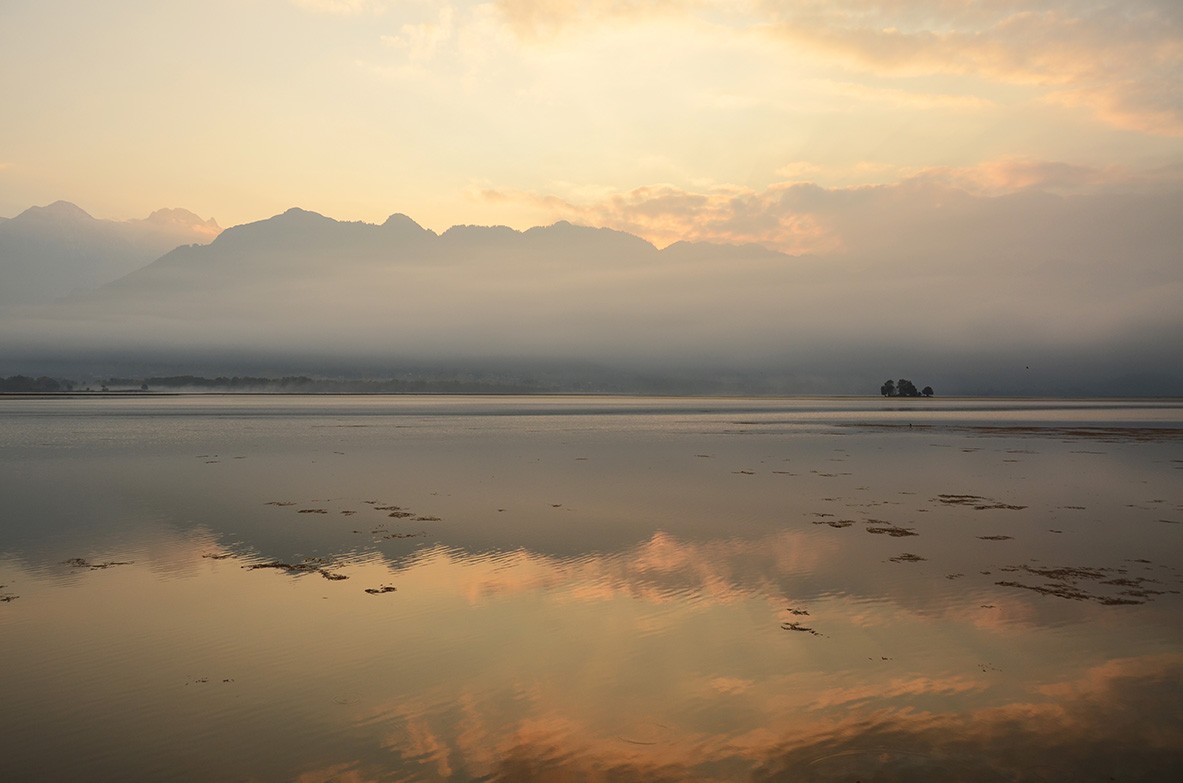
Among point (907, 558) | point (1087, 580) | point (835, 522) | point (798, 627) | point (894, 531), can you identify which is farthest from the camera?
point (835, 522)

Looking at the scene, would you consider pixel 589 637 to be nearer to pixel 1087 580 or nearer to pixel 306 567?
pixel 306 567

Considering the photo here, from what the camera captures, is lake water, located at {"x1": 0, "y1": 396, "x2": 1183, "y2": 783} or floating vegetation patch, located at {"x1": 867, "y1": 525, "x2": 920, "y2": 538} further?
floating vegetation patch, located at {"x1": 867, "y1": 525, "x2": 920, "y2": 538}

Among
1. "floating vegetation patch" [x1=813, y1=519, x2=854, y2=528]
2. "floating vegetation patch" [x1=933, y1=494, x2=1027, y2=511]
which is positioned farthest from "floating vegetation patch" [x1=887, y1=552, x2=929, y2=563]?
"floating vegetation patch" [x1=933, y1=494, x2=1027, y2=511]

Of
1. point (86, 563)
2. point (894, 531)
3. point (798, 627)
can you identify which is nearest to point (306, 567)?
point (86, 563)

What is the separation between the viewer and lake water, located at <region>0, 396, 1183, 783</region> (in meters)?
9.81

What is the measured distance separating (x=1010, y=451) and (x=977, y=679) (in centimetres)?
5187

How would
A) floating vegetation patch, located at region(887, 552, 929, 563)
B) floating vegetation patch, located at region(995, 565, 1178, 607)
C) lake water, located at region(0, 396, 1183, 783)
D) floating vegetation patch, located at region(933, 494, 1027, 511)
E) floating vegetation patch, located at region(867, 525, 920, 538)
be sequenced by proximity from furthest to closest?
floating vegetation patch, located at region(933, 494, 1027, 511), floating vegetation patch, located at region(867, 525, 920, 538), floating vegetation patch, located at region(887, 552, 929, 563), floating vegetation patch, located at region(995, 565, 1178, 607), lake water, located at region(0, 396, 1183, 783)

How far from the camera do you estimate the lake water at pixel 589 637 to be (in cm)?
981

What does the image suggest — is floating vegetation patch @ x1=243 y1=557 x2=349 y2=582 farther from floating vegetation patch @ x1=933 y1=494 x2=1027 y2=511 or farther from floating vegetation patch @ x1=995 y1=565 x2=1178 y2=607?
floating vegetation patch @ x1=933 y1=494 x2=1027 y2=511

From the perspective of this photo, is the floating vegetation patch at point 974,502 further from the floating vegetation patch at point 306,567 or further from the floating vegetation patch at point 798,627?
the floating vegetation patch at point 306,567

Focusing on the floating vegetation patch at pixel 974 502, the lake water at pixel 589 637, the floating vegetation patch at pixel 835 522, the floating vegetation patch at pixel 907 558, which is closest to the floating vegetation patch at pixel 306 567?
the lake water at pixel 589 637

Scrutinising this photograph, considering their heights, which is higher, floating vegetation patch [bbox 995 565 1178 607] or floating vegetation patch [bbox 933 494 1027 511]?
floating vegetation patch [bbox 995 565 1178 607]

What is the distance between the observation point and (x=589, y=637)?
47.1ft

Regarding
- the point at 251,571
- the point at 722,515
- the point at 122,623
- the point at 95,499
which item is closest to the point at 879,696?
the point at 122,623
